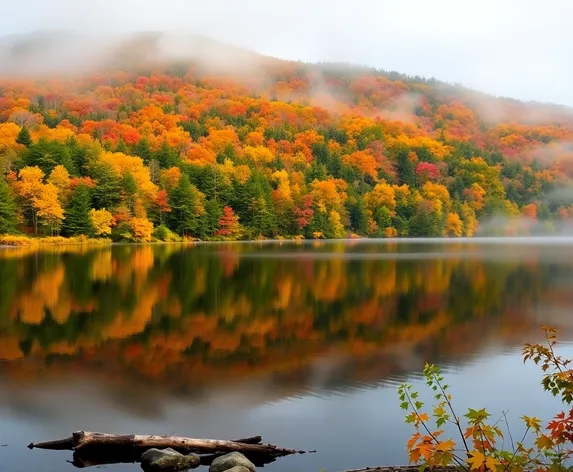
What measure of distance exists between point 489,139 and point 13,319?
539ft

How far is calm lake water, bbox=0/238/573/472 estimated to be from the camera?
27.5 ft

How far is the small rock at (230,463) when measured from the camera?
6.70 meters

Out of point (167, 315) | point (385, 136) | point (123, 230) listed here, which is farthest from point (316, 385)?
point (385, 136)

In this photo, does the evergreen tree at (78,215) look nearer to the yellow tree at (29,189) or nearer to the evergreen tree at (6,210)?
the yellow tree at (29,189)

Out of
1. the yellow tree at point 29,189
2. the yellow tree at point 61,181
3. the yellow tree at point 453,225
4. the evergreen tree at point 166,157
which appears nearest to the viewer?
the yellow tree at point 29,189

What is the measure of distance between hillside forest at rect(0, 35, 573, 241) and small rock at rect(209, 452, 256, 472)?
2129 inches

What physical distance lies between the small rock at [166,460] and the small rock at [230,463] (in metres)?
0.36

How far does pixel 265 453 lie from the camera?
7.43 metres

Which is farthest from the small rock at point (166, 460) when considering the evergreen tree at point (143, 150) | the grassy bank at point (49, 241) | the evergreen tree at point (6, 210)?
the evergreen tree at point (143, 150)

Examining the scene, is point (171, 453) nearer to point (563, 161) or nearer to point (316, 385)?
point (316, 385)

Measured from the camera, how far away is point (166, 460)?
6.84 metres

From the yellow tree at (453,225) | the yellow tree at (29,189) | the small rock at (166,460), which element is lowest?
the yellow tree at (453,225)

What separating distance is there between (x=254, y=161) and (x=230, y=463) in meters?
94.3

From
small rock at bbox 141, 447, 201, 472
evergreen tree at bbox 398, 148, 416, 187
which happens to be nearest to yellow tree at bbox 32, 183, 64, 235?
small rock at bbox 141, 447, 201, 472
